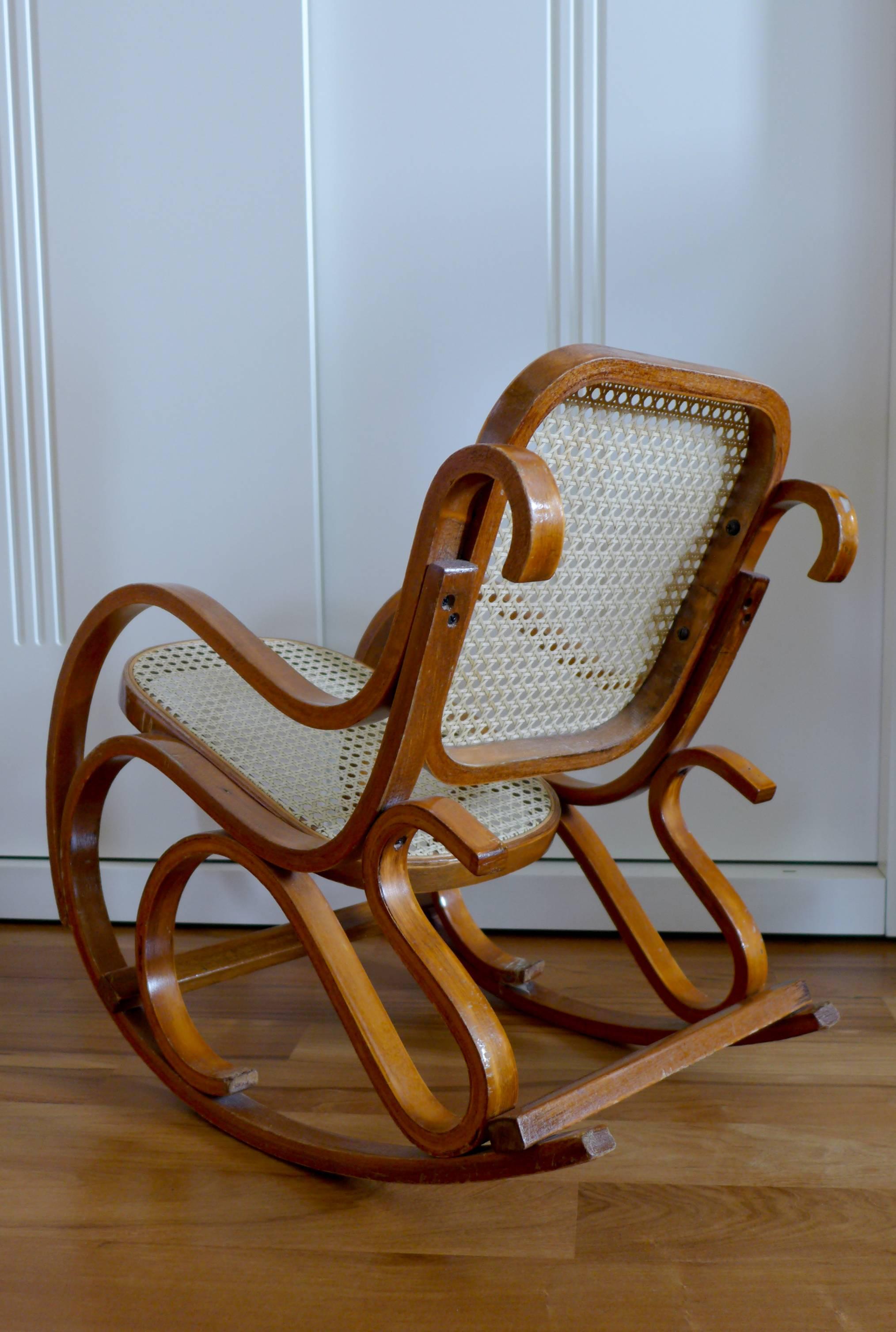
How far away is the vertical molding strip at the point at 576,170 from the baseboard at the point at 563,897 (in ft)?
3.05

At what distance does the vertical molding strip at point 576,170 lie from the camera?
179cm

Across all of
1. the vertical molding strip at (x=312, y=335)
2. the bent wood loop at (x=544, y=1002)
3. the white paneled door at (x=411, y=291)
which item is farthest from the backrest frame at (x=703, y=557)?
the vertical molding strip at (x=312, y=335)

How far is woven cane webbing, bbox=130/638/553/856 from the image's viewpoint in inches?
49.6

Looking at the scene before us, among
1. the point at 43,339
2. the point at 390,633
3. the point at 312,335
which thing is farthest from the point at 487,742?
the point at 43,339

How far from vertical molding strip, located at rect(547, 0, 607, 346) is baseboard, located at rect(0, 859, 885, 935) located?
Answer: 0.93 meters

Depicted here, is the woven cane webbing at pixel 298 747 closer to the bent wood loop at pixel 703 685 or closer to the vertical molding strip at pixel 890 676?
the bent wood loop at pixel 703 685

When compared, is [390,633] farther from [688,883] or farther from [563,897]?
[563,897]

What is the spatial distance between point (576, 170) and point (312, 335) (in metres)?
0.51

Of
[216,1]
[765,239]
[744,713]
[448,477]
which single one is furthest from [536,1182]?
[216,1]

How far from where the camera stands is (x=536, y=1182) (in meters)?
1.19

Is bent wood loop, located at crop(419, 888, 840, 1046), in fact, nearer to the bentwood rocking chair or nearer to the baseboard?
the bentwood rocking chair

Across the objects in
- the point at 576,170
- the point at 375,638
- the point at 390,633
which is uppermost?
the point at 576,170

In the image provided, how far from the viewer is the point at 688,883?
1.41 m

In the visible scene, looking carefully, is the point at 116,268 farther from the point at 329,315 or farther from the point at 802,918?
the point at 802,918
